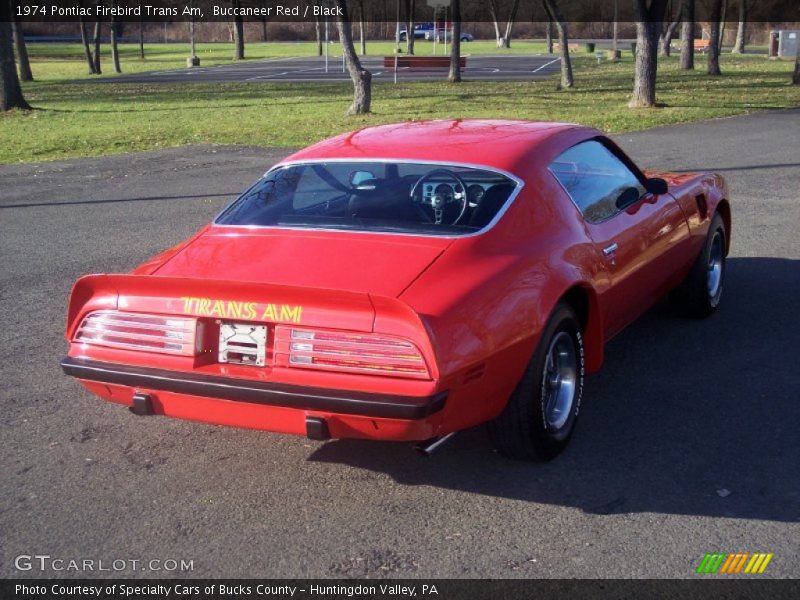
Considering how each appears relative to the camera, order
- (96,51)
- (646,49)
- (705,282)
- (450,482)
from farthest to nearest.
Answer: (96,51), (646,49), (705,282), (450,482)

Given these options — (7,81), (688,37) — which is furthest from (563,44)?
(7,81)

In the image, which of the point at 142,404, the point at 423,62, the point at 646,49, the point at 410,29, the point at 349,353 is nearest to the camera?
the point at 349,353

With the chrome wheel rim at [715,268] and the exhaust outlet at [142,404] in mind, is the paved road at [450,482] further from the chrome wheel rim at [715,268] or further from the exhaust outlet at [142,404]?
the exhaust outlet at [142,404]

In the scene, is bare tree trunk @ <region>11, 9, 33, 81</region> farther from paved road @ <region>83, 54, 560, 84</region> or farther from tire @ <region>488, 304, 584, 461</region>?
tire @ <region>488, 304, 584, 461</region>

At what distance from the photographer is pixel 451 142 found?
5.25 metres

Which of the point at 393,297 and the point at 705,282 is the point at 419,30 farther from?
the point at 393,297

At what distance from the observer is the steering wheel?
4754mm

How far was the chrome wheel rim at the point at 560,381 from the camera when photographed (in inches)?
180

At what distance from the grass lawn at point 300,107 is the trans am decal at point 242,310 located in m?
14.2

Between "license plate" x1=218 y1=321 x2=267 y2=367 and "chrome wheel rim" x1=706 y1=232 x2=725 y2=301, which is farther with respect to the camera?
"chrome wheel rim" x1=706 y1=232 x2=725 y2=301

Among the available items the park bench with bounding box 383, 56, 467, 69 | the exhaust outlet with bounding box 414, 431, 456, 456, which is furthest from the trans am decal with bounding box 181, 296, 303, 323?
the park bench with bounding box 383, 56, 467, 69

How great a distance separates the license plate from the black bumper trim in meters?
0.10

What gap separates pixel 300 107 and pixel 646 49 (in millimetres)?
8421

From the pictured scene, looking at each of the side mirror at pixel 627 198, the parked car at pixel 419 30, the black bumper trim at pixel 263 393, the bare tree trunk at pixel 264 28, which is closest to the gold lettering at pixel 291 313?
the black bumper trim at pixel 263 393
